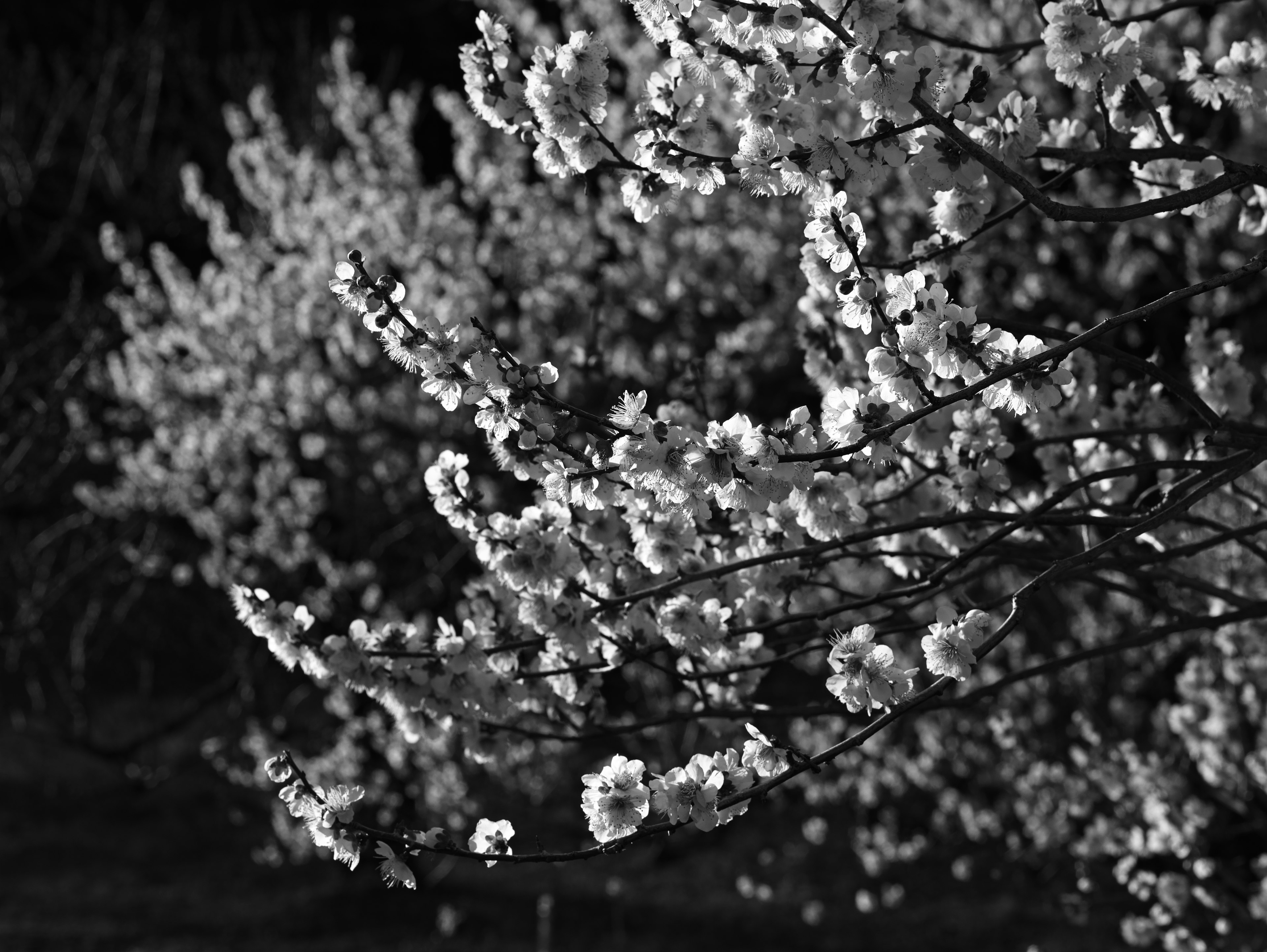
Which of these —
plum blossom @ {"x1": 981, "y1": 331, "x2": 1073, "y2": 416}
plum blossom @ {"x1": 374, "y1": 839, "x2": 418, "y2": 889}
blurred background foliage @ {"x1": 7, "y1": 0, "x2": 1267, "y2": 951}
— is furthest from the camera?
blurred background foliage @ {"x1": 7, "y1": 0, "x2": 1267, "y2": 951}

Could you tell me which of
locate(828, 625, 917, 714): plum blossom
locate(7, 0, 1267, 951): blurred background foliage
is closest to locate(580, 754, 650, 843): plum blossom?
locate(828, 625, 917, 714): plum blossom

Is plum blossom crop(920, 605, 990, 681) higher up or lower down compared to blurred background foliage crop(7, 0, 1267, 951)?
lower down

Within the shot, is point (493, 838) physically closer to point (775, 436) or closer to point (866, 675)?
point (866, 675)

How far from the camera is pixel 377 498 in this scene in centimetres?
926

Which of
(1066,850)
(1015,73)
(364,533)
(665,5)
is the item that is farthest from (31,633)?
(1015,73)

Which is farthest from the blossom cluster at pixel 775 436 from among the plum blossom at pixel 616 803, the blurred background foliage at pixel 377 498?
the blurred background foliage at pixel 377 498

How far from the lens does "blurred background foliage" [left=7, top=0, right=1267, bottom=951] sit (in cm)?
804

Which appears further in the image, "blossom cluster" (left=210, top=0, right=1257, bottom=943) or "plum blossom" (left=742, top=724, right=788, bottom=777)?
"plum blossom" (left=742, top=724, right=788, bottom=777)

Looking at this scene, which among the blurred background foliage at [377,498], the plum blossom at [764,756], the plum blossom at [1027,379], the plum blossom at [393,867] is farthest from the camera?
the blurred background foliage at [377,498]

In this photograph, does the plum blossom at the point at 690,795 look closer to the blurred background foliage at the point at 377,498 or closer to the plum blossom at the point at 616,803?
the plum blossom at the point at 616,803

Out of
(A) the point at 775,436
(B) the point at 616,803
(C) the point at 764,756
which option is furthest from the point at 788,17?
(B) the point at 616,803

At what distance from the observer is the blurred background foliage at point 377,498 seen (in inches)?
316

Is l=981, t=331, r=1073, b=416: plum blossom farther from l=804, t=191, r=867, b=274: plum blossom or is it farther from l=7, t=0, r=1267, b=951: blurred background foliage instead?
l=7, t=0, r=1267, b=951: blurred background foliage

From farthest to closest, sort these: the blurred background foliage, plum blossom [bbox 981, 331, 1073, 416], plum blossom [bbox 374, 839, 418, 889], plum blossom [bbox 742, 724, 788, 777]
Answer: the blurred background foliage
plum blossom [bbox 374, 839, 418, 889]
plum blossom [bbox 742, 724, 788, 777]
plum blossom [bbox 981, 331, 1073, 416]
